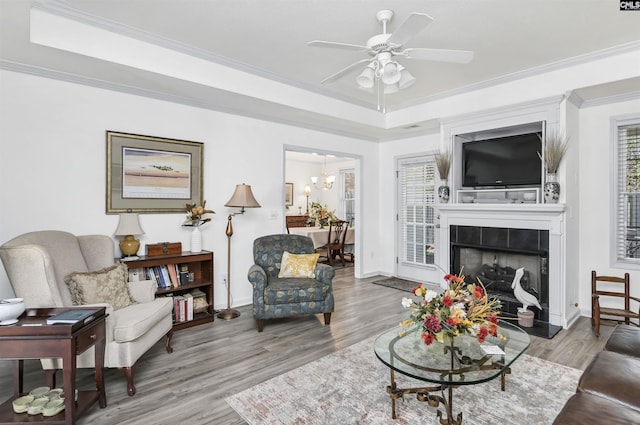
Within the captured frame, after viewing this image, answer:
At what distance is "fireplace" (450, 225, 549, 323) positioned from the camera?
12.6ft

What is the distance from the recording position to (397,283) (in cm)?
570

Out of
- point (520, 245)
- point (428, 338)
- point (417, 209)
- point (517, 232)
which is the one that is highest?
point (417, 209)

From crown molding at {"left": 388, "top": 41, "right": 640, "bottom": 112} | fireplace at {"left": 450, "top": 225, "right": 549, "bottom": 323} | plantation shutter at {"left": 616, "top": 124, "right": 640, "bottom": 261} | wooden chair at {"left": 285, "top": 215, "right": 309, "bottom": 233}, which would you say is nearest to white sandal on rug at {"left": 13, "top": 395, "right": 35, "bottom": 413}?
fireplace at {"left": 450, "top": 225, "right": 549, "bottom": 323}

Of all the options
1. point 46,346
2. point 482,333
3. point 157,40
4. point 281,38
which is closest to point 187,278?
point 46,346

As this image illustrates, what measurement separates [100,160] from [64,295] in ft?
4.91

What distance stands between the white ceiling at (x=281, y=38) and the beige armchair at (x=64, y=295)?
1541 millimetres

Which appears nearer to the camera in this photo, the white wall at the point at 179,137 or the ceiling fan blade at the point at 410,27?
the ceiling fan blade at the point at 410,27

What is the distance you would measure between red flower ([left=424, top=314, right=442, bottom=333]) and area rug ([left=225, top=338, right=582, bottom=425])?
59cm

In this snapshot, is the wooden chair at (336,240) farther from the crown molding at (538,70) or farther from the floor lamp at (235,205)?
the floor lamp at (235,205)

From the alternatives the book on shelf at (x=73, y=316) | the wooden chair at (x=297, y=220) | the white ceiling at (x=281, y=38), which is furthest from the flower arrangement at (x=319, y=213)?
the book on shelf at (x=73, y=316)

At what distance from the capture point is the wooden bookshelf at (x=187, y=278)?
346 centimetres

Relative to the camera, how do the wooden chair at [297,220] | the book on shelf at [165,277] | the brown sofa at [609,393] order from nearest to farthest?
the brown sofa at [609,393]
the book on shelf at [165,277]
the wooden chair at [297,220]

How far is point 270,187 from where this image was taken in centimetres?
480

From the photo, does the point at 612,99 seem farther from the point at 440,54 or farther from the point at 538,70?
the point at 440,54
